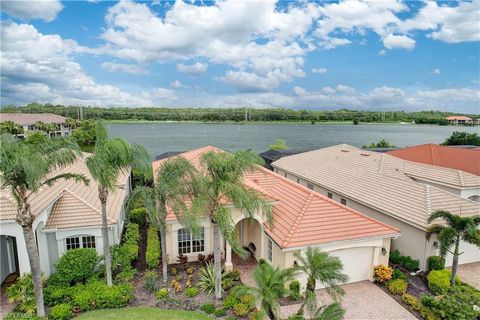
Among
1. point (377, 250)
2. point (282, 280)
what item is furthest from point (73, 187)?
point (377, 250)

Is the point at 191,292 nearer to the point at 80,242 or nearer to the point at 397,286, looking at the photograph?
the point at 80,242

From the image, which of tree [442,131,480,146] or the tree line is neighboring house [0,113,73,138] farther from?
tree [442,131,480,146]

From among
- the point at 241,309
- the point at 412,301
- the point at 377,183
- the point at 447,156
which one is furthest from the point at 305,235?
the point at 447,156

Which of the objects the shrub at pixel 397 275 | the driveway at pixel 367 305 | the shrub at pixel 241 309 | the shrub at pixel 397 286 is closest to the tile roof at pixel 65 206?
the shrub at pixel 241 309

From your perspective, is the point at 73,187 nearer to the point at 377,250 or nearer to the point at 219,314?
the point at 219,314

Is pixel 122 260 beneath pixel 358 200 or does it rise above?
beneath

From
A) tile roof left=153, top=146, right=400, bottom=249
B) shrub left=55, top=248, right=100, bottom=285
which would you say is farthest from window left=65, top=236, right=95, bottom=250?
tile roof left=153, top=146, right=400, bottom=249
